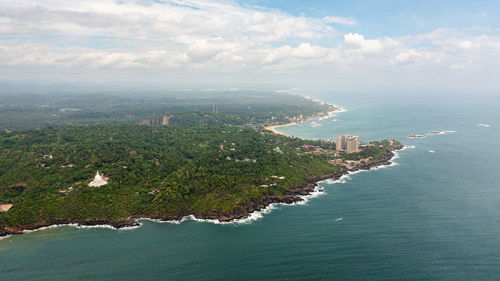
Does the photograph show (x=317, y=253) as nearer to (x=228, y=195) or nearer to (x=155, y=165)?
(x=228, y=195)

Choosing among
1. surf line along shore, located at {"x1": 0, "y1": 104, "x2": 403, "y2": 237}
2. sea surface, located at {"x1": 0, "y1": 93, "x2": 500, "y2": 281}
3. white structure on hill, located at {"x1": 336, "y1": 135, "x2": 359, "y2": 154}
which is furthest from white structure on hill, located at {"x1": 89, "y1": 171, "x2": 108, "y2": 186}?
white structure on hill, located at {"x1": 336, "y1": 135, "x2": 359, "y2": 154}

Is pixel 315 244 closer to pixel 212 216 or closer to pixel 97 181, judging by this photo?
pixel 212 216

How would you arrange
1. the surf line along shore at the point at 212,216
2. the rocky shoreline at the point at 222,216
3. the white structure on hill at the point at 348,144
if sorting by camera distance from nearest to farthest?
the rocky shoreline at the point at 222,216
the surf line along shore at the point at 212,216
the white structure on hill at the point at 348,144

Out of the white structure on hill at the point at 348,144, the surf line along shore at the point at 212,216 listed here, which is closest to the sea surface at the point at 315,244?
the surf line along shore at the point at 212,216

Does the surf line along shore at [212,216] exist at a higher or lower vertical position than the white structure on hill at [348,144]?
lower

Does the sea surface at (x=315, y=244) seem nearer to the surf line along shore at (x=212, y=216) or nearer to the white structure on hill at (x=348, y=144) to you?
the surf line along shore at (x=212, y=216)

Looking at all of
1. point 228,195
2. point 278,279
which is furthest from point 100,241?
point 278,279

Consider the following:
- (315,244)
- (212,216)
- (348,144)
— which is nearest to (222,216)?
(212,216)

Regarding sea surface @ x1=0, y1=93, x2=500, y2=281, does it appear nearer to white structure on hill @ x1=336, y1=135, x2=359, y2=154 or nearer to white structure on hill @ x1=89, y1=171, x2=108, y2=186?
white structure on hill @ x1=89, y1=171, x2=108, y2=186
